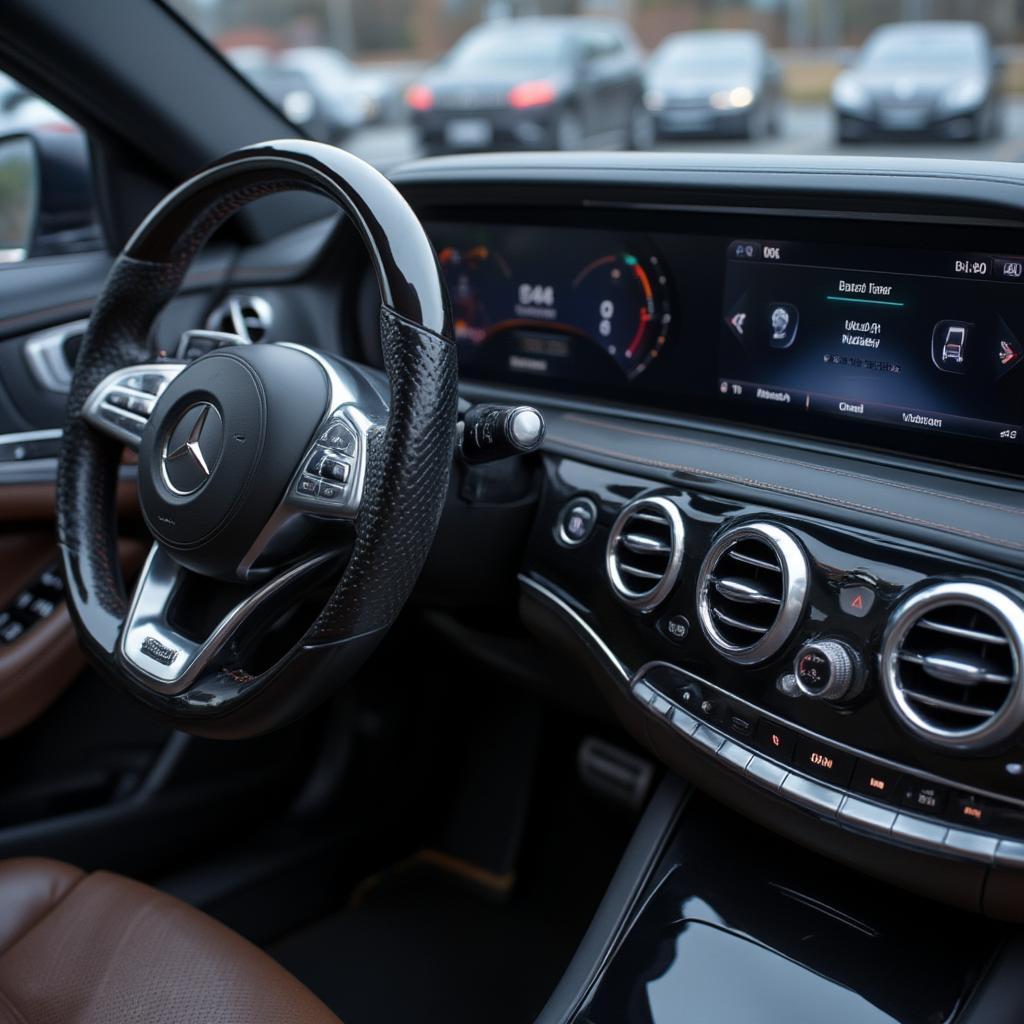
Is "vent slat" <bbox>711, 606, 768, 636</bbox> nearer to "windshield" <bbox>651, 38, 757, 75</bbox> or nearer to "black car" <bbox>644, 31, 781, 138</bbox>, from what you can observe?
"black car" <bbox>644, 31, 781, 138</bbox>

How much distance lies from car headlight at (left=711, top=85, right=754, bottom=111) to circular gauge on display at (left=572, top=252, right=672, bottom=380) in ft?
16.5

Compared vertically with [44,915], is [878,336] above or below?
above

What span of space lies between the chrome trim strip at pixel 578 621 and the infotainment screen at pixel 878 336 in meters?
0.34

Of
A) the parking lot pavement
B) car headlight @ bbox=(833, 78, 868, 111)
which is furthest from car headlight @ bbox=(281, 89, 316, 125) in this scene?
car headlight @ bbox=(833, 78, 868, 111)

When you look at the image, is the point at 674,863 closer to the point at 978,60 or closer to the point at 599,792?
the point at 599,792

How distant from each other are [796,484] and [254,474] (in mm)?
587

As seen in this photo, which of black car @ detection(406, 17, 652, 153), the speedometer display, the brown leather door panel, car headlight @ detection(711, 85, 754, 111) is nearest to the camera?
the speedometer display

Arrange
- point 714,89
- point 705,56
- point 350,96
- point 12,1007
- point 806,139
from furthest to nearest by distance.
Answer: point 350,96
point 705,56
point 714,89
point 806,139
point 12,1007

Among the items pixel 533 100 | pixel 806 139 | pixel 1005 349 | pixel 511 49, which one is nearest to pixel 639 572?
pixel 1005 349

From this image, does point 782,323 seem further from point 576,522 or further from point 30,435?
point 30,435

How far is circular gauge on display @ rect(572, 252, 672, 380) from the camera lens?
1521mm

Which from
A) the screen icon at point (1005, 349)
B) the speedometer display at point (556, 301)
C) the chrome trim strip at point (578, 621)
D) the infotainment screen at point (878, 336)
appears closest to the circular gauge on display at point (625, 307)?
the speedometer display at point (556, 301)

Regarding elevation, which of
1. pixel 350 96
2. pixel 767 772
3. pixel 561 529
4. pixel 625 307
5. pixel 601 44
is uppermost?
pixel 625 307

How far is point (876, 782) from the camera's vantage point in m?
1.10
